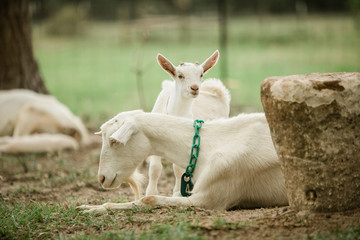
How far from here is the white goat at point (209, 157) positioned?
4.23 m

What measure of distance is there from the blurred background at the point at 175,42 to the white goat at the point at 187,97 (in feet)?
21.6

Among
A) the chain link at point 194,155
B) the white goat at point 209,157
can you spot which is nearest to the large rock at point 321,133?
the white goat at point 209,157

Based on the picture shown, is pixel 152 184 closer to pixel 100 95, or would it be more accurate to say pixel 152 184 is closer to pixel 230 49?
pixel 100 95

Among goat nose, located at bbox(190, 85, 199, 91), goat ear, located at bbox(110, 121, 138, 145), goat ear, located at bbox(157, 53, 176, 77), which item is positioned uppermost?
goat ear, located at bbox(157, 53, 176, 77)

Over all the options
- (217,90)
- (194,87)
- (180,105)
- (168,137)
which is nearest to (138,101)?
(217,90)

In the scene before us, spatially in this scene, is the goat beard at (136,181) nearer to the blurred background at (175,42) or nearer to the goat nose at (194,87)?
the goat nose at (194,87)

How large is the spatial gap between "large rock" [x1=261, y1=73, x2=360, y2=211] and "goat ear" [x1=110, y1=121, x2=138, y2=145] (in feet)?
4.04

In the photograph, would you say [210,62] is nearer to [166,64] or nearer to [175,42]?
[166,64]

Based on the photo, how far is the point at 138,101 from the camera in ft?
41.9

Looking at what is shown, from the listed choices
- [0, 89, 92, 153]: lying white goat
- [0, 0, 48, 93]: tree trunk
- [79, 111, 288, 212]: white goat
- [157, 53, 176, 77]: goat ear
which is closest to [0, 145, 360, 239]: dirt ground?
[79, 111, 288, 212]: white goat

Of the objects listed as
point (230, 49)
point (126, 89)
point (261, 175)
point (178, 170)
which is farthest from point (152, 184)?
point (230, 49)

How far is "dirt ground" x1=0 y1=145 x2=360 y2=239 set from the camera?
3.53 m

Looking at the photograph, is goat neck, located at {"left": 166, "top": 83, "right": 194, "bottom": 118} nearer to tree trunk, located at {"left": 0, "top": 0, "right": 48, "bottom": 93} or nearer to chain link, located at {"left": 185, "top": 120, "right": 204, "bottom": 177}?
chain link, located at {"left": 185, "top": 120, "right": 204, "bottom": 177}

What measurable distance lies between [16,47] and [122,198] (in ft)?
18.3
